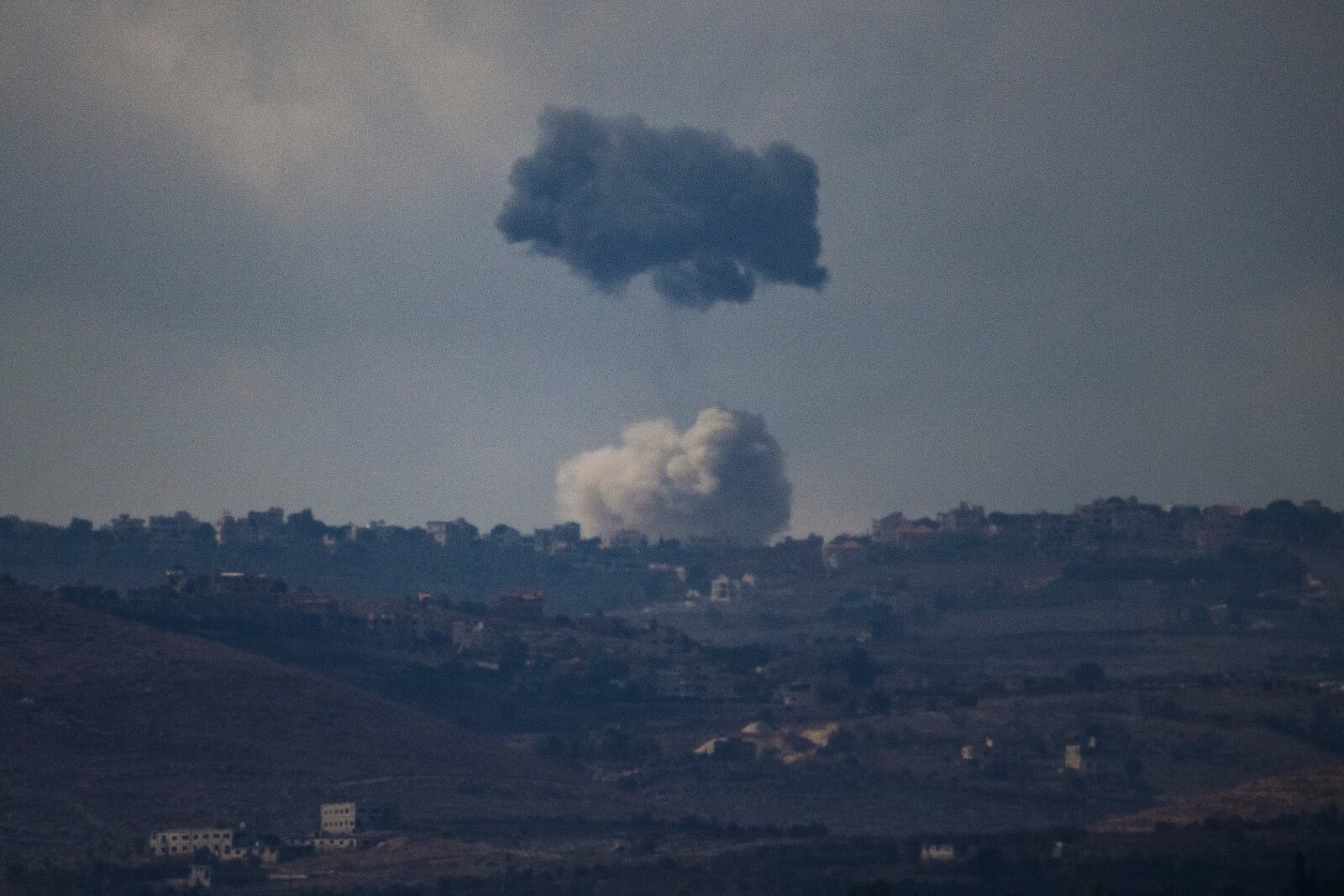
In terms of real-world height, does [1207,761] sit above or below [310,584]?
below

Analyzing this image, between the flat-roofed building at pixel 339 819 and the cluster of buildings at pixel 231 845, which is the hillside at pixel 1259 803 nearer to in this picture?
the flat-roofed building at pixel 339 819

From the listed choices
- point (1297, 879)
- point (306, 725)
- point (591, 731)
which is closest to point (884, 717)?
point (591, 731)

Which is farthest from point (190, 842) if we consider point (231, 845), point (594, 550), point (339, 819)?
point (594, 550)

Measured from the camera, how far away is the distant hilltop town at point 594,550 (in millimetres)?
172250

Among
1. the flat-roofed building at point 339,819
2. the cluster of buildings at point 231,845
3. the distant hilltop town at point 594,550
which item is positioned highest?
the distant hilltop town at point 594,550

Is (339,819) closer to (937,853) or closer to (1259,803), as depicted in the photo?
(937,853)

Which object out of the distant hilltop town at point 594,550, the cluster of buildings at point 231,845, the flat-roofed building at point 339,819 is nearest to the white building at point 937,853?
the cluster of buildings at point 231,845

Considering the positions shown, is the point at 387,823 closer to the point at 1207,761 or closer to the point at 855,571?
the point at 1207,761

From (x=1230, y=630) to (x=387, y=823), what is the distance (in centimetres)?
6899

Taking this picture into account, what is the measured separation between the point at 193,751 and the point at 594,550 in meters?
90.9

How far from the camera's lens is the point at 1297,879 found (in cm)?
6975

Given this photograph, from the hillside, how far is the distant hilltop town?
75.0 metres

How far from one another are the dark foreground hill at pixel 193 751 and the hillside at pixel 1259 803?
58.1ft

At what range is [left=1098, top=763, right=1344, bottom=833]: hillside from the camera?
86.8m
